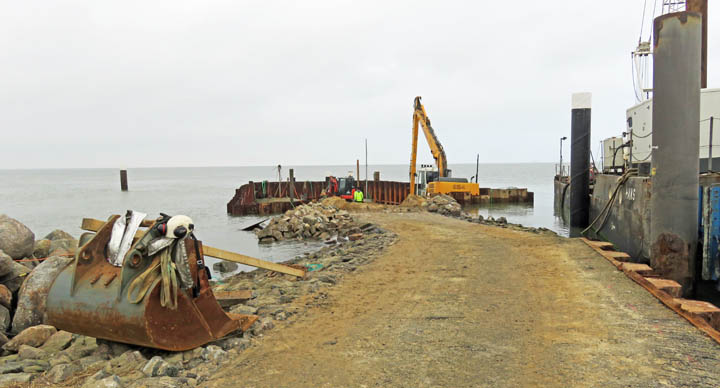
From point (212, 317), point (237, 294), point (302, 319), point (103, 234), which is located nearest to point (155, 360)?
point (212, 317)

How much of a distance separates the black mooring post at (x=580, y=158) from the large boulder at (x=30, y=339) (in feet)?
46.7

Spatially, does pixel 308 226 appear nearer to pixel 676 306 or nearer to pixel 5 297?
pixel 5 297

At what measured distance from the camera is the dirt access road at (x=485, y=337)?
13.0 ft

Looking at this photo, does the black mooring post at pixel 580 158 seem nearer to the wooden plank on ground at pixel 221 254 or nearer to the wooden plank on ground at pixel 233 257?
the wooden plank on ground at pixel 221 254

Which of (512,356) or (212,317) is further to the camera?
(212,317)

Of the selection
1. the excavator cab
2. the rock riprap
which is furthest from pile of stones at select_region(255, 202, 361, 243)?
the excavator cab

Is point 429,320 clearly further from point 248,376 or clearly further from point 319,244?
point 319,244

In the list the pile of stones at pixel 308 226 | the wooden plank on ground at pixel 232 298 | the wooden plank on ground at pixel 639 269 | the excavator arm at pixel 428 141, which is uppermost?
the excavator arm at pixel 428 141

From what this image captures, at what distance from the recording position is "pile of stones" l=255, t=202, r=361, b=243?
20.3 metres

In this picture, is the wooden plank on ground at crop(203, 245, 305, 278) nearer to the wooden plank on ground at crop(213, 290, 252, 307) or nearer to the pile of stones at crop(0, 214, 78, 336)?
the wooden plank on ground at crop(213, 290, 252, 307)

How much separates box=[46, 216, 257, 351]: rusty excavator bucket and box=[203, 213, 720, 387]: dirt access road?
0.60 metres

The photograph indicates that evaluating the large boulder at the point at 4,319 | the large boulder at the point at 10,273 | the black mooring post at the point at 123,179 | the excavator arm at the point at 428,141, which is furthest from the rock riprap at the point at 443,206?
the black mooring post at the point at 123,179

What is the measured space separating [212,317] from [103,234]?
142 cm

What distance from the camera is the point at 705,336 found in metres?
4.68
